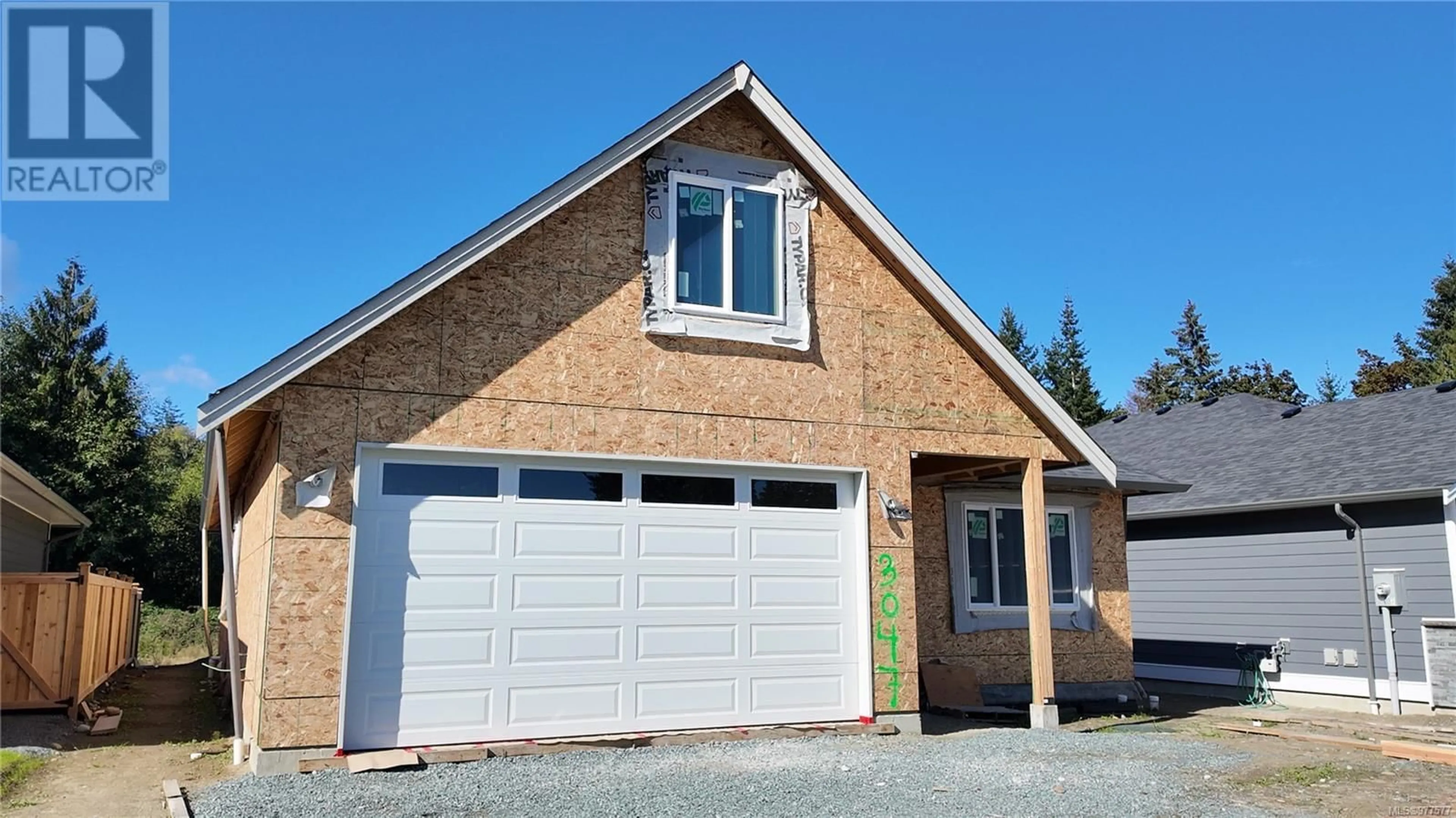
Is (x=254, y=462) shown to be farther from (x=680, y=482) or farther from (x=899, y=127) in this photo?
(x=899, y=127)

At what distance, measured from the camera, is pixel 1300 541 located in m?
15.0

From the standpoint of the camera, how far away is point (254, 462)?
12172 millimetres

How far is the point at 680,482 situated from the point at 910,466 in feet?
9.04

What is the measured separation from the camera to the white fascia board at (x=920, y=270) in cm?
1063

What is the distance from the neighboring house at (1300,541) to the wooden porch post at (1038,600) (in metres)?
4.81

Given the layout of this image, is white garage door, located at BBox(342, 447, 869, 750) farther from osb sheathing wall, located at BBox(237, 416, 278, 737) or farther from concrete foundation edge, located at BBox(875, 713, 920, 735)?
osb sheathing wall, located at BBox(237, 416, 278, 737)

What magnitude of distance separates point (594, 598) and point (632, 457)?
1380 millimetres

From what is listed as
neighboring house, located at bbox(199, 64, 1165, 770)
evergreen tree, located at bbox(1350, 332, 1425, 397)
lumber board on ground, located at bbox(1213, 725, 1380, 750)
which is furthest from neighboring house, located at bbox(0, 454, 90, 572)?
evergreen tree, located at bbox(1350, 332, 1425, 397)

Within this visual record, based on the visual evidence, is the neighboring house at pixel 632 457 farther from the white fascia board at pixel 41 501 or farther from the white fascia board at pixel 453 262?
the white fascia board at pixel 41 501

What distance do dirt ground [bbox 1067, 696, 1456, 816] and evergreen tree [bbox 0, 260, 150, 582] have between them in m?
30.0

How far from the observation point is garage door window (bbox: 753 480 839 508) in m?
10.4

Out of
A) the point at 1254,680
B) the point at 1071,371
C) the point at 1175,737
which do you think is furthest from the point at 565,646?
the point at 1071,371

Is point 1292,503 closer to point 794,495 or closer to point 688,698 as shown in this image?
point 794,495

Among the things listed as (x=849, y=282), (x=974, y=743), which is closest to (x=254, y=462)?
(x=849, y=282)
